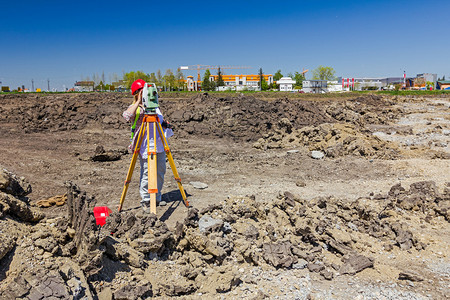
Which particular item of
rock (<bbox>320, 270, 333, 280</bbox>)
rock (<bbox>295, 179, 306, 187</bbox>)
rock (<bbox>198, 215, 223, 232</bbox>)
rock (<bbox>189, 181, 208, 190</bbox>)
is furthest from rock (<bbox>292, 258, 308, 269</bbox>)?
rock (<bbox>295, 179, 306, 187</bbox>)

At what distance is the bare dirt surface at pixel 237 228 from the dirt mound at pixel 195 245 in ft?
0.05

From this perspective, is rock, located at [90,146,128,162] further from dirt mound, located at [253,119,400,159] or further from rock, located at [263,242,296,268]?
rock, located at [263,242,296,268]

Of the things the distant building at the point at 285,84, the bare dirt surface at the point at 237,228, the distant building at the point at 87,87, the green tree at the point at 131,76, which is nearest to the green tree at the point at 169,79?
the green tree at the point at 131,76

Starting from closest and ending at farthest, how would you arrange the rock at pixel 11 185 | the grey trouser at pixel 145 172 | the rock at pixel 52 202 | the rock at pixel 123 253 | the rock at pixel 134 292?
the rock at pixel 134 292, the rock at pixel 123 253, the rock at pixel 11 185, the grey trouser at pixel 145 172, the rock at pixel 52 202

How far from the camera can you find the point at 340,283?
14.5 feet

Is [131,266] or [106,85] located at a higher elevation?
[106,85]

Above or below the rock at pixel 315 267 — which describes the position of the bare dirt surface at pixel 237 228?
above

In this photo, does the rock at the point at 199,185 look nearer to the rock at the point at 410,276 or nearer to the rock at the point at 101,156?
the rock at the point at 101,156

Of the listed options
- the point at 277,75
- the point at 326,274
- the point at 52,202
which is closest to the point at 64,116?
the point at 52,202

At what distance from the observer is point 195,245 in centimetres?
458

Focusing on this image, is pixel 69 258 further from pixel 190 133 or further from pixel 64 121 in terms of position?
pixel 64 121

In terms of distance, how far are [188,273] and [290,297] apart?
120 centimetres

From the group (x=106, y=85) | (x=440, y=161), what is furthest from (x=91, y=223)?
(x=106, y=85)

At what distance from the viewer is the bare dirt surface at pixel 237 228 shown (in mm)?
3670
